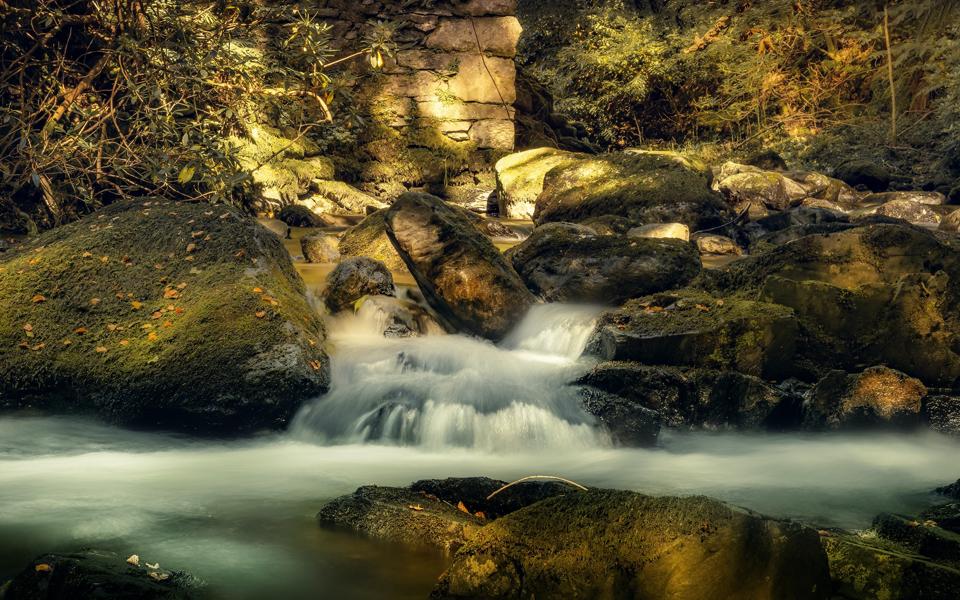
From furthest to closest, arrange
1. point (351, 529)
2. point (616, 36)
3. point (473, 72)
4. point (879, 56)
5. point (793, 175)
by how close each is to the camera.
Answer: point (616, 36) → point (879, 56) → point (473, 72) → point (793, 175) → point (351, 529)

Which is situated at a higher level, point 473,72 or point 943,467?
point 473,72

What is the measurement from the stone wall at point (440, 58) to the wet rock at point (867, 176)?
7.37 meters

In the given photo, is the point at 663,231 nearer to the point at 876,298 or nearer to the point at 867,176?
the point at 876,298

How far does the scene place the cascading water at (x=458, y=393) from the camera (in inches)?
202

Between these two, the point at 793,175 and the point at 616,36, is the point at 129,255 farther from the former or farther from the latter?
the point at 616,36

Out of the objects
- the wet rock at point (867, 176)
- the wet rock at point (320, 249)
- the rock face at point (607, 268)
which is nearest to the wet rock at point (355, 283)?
the rock face at point (607, 268)

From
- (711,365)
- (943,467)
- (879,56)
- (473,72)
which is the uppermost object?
(879,56)

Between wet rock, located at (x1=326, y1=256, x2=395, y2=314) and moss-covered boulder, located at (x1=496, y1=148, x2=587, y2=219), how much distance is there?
6.56 meters

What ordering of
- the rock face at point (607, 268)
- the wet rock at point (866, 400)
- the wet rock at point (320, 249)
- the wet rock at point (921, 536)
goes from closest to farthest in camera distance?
the wet rock at point (921, 536)
the wet rock at point (866, 400)
the rock face at point (607, 268)
the wet rock at point (320, 249)

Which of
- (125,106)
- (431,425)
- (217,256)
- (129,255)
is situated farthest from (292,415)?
(125,106)

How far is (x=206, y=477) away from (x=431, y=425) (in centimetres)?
147

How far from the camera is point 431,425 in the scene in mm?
5191

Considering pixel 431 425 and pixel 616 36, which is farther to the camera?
pixel 616 36

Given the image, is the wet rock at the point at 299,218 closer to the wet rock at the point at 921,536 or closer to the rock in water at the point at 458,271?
the rock in water at the point at 458,271
